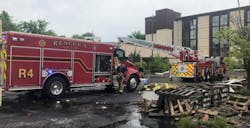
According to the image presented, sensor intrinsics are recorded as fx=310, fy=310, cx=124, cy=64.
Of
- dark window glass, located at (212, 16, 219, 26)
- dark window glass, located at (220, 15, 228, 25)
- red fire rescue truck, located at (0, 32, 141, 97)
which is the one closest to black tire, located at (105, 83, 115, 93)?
red fire rescue truck, located at (0, 32, 141, 97)

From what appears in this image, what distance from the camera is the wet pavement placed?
Result: 8250mm

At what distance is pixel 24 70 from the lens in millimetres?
12195

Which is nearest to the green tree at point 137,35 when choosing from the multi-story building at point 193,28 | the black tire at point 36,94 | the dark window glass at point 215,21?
the multi-story building at point 193,28

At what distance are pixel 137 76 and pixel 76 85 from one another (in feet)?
14.1

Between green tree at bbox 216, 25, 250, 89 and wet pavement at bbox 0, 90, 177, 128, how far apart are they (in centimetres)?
515

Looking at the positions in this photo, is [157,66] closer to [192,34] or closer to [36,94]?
[192,34]

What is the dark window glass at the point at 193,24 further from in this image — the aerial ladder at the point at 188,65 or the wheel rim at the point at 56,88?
the wheel rim at the point at 56,88

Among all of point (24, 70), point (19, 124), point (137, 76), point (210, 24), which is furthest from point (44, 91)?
point (210, 24)

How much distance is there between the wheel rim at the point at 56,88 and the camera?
514 inches

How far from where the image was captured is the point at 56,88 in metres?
13.2

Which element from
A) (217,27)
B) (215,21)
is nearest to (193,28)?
(215,21)

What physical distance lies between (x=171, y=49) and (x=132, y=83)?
655cm

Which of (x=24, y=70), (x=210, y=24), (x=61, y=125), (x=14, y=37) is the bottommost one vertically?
(x=61, y=125)

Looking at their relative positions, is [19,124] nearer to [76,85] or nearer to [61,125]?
[61,125]
